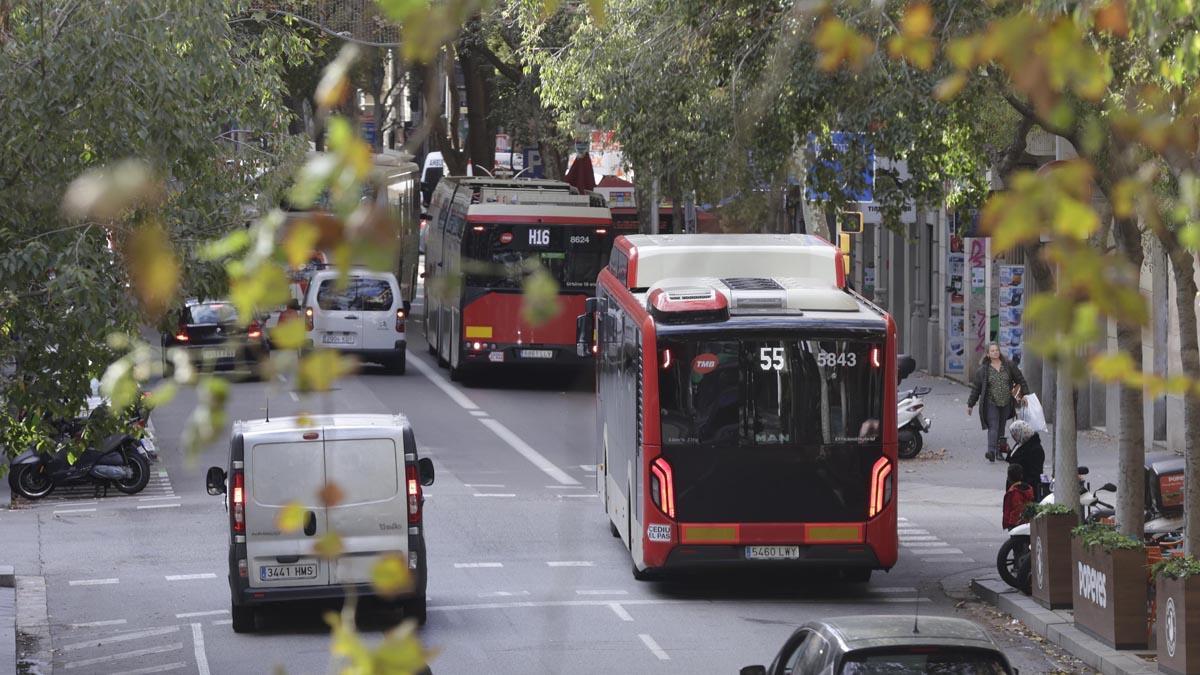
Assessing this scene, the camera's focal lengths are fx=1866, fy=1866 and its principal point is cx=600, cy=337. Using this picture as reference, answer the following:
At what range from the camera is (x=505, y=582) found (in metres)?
16.9

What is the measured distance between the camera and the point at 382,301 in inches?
1302

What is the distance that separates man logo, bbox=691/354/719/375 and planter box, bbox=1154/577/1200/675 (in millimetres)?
4414

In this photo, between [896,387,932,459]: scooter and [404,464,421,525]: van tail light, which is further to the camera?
[896,387,932,459]: scooter

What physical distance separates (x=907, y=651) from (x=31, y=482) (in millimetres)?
16069

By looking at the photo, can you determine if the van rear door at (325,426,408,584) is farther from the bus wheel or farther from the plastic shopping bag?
the plastic shopping bag

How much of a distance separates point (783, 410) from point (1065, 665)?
3.24 meters

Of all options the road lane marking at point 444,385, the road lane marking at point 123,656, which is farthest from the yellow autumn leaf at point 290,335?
the road lane marking at point 444,385

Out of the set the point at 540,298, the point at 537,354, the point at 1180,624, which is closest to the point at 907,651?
the point at 1180,624

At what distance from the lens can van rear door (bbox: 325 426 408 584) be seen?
1400 centimetres

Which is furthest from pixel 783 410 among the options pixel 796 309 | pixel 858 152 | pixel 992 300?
pixel 992 300

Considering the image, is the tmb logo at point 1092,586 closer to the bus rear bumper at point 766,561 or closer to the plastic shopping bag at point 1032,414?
the bus rear bumper at point 766,561

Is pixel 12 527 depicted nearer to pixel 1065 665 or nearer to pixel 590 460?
pixel 590 460

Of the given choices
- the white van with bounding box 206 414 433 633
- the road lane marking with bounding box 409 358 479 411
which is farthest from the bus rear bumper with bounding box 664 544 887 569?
the road lane marking with bounding box 409 358 479 411

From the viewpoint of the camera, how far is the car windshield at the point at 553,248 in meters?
31.5
